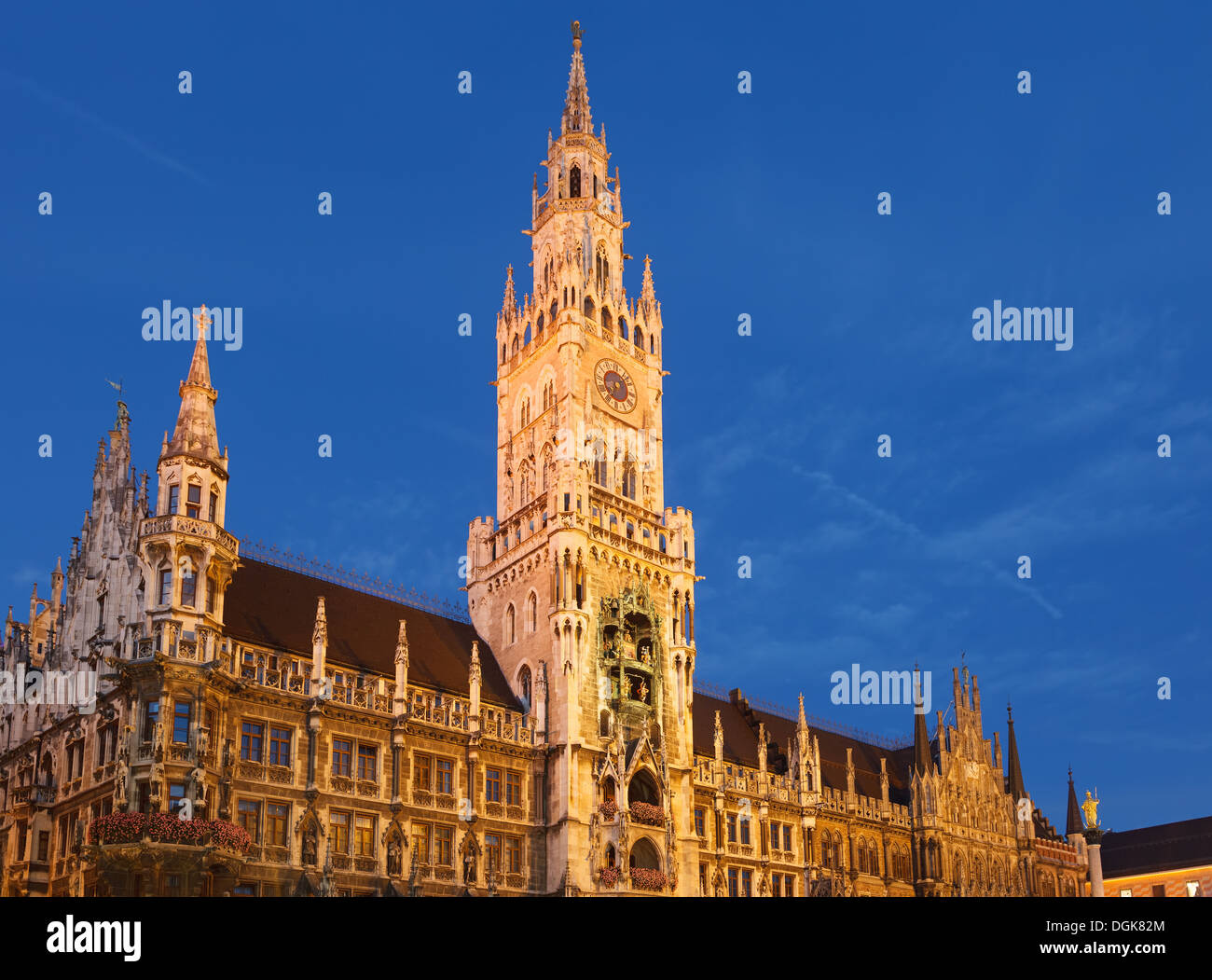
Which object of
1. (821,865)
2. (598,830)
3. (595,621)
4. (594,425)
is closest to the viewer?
(598,830)

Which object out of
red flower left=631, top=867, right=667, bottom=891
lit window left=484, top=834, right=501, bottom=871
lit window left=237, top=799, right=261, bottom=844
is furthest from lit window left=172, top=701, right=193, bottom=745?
red flower left=631, top=867, right=667, bottom=891

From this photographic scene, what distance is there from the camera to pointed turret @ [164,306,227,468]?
57.2 m

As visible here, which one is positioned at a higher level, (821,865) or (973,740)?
(973,740)

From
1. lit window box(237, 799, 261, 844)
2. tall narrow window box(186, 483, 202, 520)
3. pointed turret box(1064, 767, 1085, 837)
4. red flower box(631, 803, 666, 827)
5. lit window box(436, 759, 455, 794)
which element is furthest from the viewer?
pointed turret box(1064, 767, 1085, 837)

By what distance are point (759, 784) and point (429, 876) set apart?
26949mm

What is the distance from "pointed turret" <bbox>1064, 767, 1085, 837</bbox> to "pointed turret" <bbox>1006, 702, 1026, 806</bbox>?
309 inches

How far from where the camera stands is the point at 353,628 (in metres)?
66.0

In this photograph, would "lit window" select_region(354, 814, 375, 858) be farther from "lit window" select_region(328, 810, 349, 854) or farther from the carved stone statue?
the carved stone statue

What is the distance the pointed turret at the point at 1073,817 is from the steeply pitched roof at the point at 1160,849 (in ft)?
42.8

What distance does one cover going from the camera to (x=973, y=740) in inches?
3888

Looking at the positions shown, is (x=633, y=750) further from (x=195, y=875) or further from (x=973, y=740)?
(x=973, y=740)

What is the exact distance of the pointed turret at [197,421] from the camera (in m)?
57.2
